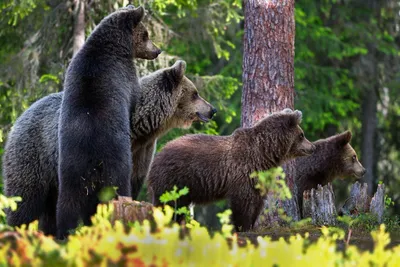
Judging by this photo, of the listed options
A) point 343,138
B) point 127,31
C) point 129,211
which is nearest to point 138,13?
point 127,31

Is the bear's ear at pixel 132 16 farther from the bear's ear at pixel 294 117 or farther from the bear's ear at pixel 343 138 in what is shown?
the bear's ear at pixel 343 138

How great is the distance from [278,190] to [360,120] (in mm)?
22758

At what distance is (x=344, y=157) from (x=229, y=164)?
3792 millimetres

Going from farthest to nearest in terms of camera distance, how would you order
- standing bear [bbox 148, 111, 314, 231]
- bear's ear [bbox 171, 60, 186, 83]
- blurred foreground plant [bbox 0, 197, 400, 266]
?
standing bear [bbox 148, 111, 314, 231] < bear's ear [bbox 171, 60, 186, 83] < blurred foreground plant [bbox 0, 197, 400, 266]

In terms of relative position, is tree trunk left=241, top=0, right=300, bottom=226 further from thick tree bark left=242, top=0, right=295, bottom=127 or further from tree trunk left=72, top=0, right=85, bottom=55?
tree trunk left=72, top=0, right=85, bottom=55

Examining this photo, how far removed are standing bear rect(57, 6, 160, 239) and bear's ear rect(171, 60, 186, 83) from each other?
94cm

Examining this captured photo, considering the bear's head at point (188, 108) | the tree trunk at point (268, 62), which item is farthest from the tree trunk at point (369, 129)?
the bear's head at point (188, 108)

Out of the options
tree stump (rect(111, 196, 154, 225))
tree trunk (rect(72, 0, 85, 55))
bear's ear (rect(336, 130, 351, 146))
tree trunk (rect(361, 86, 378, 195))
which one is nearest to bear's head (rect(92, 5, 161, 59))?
tree stump (rect(111, 196, 154, 225))

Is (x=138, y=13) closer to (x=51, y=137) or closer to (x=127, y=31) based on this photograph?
(x=127, y=31)

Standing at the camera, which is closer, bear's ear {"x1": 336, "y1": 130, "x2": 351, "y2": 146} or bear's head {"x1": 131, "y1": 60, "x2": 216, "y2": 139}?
bear's head {"x1": 131, "y1": 60, "x2": 216, "y2": 139}

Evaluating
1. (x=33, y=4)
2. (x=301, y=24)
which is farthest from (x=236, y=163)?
(x=301, y=24)

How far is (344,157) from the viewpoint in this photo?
40.9 ft

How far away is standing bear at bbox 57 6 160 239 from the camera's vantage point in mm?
7270

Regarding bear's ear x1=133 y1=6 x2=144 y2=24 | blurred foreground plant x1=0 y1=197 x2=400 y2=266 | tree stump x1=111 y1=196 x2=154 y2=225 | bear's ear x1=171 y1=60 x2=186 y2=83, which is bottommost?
tree stump x1=111 y1=196 x2=154 y2=225
